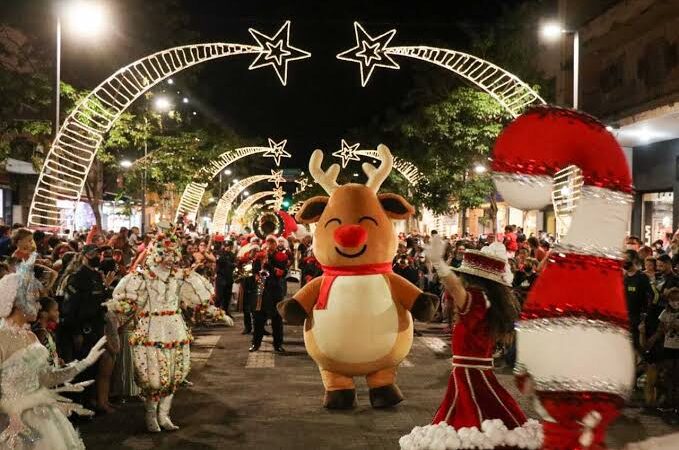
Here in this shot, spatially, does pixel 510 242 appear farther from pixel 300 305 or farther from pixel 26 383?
pixel 26 383

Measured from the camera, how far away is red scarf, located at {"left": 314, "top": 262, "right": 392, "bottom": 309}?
867cm

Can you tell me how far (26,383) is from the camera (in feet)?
15.5

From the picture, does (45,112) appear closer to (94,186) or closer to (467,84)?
(94,186)

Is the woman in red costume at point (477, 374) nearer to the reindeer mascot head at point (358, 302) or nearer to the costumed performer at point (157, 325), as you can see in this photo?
the reindeer mascot head at point (358, 302)

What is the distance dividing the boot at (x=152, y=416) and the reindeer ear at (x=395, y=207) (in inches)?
129

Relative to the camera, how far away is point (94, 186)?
72.4 feet

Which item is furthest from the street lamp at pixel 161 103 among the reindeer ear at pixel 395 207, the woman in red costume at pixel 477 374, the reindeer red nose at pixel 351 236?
the woman in red costume at pixel 477 374

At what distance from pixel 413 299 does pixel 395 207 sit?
111 cm

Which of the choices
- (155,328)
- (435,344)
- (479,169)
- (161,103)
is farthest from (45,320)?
(479,169)

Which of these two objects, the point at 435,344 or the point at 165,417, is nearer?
the point at 165,417

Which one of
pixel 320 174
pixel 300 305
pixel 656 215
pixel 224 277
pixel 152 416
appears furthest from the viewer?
pixel 656 215

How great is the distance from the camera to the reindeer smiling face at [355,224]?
341 inches

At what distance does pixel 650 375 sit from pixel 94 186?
16.5m

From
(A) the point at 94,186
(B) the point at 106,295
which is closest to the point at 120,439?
(B) the point at 106,295
